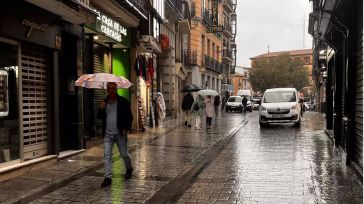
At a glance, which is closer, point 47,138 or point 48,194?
point 48,194

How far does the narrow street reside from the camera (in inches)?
280

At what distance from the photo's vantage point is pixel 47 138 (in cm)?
1049

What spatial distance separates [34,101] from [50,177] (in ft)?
6.77

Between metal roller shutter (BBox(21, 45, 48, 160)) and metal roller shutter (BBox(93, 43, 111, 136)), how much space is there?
4.00m

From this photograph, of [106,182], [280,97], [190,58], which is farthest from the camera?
[190,58]

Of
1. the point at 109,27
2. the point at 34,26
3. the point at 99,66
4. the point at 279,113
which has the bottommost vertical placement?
the point at 279,113

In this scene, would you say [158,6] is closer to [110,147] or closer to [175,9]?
[175,9]

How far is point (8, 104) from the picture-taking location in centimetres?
889

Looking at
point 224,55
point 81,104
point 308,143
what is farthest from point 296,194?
point 224,55

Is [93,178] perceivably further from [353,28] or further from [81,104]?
[353,28]

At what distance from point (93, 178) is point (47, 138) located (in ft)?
7.57

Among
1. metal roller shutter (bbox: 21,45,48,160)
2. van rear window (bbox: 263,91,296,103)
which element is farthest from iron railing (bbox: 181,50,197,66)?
metal roller shutter (bbox: 21,45,48,160)

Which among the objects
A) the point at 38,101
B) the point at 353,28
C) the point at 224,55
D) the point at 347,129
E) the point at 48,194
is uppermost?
Result: the point at 224,55

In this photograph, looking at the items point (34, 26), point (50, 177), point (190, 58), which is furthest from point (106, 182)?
point (190, 58)
